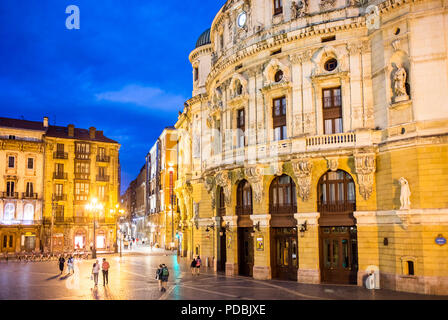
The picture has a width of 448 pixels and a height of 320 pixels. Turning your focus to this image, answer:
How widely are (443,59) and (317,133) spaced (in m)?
8.88

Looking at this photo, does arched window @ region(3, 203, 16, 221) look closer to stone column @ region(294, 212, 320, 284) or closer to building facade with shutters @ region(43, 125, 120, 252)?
building facade with shutters @ region(43, 125, 120, 252)

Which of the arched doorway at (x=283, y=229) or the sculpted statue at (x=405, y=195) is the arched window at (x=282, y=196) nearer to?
the arched doorway at (x=283, y=229)

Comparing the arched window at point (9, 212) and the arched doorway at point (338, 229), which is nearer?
the arched doorway at point (338, 229)

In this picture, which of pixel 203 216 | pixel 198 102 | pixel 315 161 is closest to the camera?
pixel 315 161

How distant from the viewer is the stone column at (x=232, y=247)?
36.3m

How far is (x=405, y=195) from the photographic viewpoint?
86.9 feet

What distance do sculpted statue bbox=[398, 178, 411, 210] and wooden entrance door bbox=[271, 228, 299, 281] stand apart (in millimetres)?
8360

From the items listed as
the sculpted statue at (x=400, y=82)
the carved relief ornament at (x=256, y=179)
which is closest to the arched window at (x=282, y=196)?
the carved relief ornament at (x=256, y=179)

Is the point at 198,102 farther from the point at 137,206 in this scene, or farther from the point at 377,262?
the point at 137,206

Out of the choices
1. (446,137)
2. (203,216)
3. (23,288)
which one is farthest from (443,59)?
(23,288)

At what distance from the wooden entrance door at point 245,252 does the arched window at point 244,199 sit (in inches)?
58.0

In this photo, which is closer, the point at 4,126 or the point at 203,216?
the point at 203,216

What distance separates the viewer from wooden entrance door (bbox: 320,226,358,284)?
2986 centimetres

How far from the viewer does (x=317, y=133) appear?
3127cm
